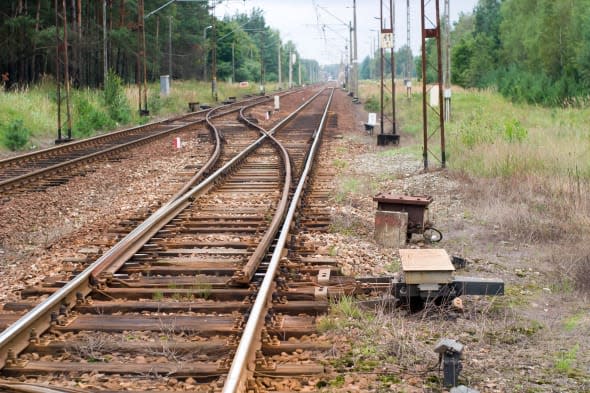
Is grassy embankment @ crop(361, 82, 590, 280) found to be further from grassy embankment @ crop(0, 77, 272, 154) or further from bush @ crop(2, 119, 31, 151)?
grassy embankment @ crop(0, 77, 272, 154)

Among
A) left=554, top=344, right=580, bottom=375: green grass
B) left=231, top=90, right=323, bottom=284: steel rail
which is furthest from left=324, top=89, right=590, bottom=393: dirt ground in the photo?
left=231, top=90, right=323, bottom=284: steel rail

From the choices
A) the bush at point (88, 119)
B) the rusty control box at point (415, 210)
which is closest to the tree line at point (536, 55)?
the bush at point (88, 119)

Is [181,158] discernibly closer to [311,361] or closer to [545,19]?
[311,361]

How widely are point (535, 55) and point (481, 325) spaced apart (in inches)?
2388

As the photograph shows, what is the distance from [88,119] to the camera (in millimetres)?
27734

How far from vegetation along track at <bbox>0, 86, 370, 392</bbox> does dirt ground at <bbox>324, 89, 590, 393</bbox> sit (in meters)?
0.39

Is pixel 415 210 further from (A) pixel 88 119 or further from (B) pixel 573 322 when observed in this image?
(A) pixel 88 119

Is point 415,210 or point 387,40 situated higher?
point 387,40

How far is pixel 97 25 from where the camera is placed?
176 ft

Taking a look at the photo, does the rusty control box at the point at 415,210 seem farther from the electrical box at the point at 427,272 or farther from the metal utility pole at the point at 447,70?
the metal utility pole at the point at 447,70

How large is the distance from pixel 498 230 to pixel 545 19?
5661 centimetres

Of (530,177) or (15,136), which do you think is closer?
(530,177)

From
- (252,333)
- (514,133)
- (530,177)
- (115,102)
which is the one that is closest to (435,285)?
(252,333)

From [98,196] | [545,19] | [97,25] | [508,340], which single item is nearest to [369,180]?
[98,196]
